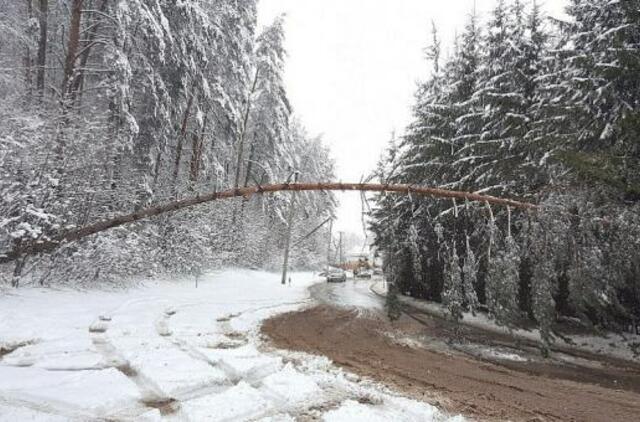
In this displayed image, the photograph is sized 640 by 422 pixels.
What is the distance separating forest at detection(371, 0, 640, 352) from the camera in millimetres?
6375

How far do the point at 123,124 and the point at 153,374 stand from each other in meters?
11.2

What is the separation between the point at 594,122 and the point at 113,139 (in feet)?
47.4

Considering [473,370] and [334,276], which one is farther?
[334,276]

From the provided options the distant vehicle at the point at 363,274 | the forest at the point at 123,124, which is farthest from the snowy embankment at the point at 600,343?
Answer: the distant vehicle at the point at 363,274

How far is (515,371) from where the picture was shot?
27.3 ft

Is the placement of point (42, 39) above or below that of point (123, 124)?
above

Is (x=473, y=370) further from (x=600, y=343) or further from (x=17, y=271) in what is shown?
(x=17, y=271)

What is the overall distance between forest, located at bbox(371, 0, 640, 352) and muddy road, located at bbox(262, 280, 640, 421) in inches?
40.6

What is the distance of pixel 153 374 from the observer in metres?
5.70

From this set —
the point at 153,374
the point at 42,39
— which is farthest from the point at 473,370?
the point at 42,39

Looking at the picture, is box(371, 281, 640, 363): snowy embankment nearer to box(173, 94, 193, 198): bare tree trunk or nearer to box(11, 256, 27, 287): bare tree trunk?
box(11, 256, 27, 287): bare tree trunk

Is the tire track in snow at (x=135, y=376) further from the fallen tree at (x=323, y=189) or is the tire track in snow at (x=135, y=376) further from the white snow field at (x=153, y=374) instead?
the fallen tree at (x=323, y=189)

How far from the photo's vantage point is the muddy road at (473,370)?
19.3 feet

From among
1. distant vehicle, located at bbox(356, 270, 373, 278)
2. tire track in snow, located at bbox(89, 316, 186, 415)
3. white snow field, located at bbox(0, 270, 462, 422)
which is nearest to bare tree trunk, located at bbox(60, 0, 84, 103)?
white snow field, located at bbox(0, 270, 462, 422)
